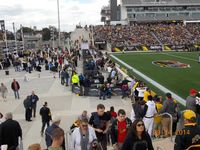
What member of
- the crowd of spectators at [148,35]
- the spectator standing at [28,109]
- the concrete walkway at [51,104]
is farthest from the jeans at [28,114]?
the crowd of spectators at [148,35]

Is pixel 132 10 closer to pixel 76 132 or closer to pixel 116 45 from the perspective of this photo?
pixel 116 45

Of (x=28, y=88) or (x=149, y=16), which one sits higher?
(x=149, y=16)

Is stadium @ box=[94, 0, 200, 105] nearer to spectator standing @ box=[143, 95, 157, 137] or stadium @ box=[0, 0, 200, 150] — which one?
stadium @ box=[0, 0, 200, 150]

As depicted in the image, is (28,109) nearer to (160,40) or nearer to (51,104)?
(51,104)

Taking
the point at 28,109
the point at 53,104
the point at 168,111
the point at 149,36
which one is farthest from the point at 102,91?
the point at 149,36

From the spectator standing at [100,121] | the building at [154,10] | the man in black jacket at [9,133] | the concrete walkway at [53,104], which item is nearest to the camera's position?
the spectator standing at [100,121]

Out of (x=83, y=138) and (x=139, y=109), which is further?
(x=139, y=109)

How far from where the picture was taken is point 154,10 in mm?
97062

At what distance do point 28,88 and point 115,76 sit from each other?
678 centimetres

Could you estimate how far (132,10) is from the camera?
96.5m

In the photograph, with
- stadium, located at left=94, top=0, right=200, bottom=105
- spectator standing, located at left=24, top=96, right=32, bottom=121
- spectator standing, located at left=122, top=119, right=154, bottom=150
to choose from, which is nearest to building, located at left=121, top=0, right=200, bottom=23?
stadium, located at left=94, top=0, right=200, bottom=105

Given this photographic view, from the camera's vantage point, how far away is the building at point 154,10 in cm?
9612

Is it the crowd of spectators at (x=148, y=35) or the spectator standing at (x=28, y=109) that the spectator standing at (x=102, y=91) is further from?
the crowd of spectators at (x=148, y=35)

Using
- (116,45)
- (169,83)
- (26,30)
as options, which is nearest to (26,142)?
(169,83)
